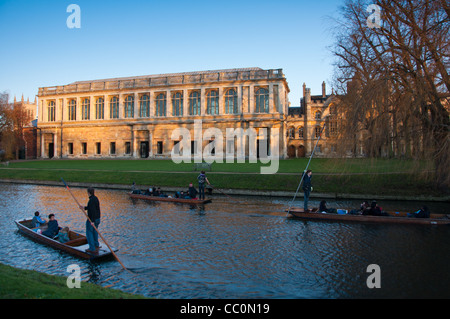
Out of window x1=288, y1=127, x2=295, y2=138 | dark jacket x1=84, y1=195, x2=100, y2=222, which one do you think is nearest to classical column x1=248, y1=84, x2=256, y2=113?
window x1=288, y1=127, x2=295, y2=138

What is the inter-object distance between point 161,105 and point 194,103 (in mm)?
6616

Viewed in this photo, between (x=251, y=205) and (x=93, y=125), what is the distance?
52.0m

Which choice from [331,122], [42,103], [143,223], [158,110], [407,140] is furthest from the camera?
[42,103]

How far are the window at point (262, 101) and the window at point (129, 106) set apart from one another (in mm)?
24041

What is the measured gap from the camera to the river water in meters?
8.27

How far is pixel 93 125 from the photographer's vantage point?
209 feet

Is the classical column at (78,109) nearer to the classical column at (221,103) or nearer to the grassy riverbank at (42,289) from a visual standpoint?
the classical column at (221,103)

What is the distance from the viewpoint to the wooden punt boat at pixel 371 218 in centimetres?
1488

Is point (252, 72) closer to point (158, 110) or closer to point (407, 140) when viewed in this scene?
point (158, 110)

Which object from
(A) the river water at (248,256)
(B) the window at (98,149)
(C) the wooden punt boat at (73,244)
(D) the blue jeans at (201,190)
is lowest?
(A) the river water at (248,256)

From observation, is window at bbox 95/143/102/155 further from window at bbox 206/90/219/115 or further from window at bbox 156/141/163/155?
window at bbox 206/90/219/115

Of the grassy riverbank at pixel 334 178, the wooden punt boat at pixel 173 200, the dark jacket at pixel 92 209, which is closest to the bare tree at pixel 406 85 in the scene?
the grassy riverbank at pixel 334 178

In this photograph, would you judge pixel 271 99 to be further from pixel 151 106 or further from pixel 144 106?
pixel 144 106
